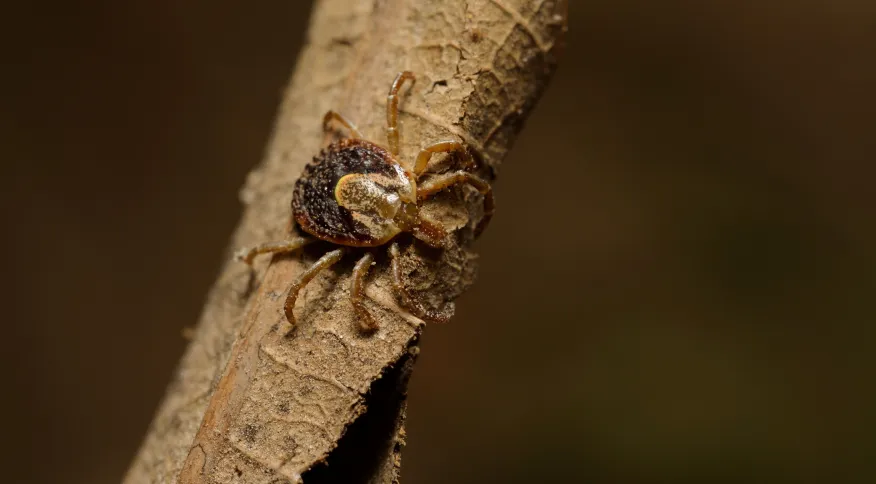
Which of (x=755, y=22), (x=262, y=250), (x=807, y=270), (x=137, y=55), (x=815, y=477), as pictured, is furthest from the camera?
(x=137, y=55)

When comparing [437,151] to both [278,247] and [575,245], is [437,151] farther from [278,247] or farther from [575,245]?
[575,245]

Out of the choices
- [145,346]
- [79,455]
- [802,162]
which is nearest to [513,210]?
[802,162]

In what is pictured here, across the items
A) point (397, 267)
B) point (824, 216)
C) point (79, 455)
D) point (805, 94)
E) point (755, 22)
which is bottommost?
point (79, 455)

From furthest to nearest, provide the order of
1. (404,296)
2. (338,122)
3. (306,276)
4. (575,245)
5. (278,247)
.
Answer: (575,245), (338,122), (278,247), (306,276), (404,296)

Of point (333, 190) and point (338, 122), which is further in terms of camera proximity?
point (338, 122)

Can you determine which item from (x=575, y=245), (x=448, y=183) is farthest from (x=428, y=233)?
(x=575, y=245)

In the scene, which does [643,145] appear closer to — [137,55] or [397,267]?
[397,267]

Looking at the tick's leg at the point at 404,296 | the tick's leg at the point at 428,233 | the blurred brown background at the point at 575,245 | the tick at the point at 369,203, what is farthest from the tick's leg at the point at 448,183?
Answer: the blurred brown background at the point at 575,245
